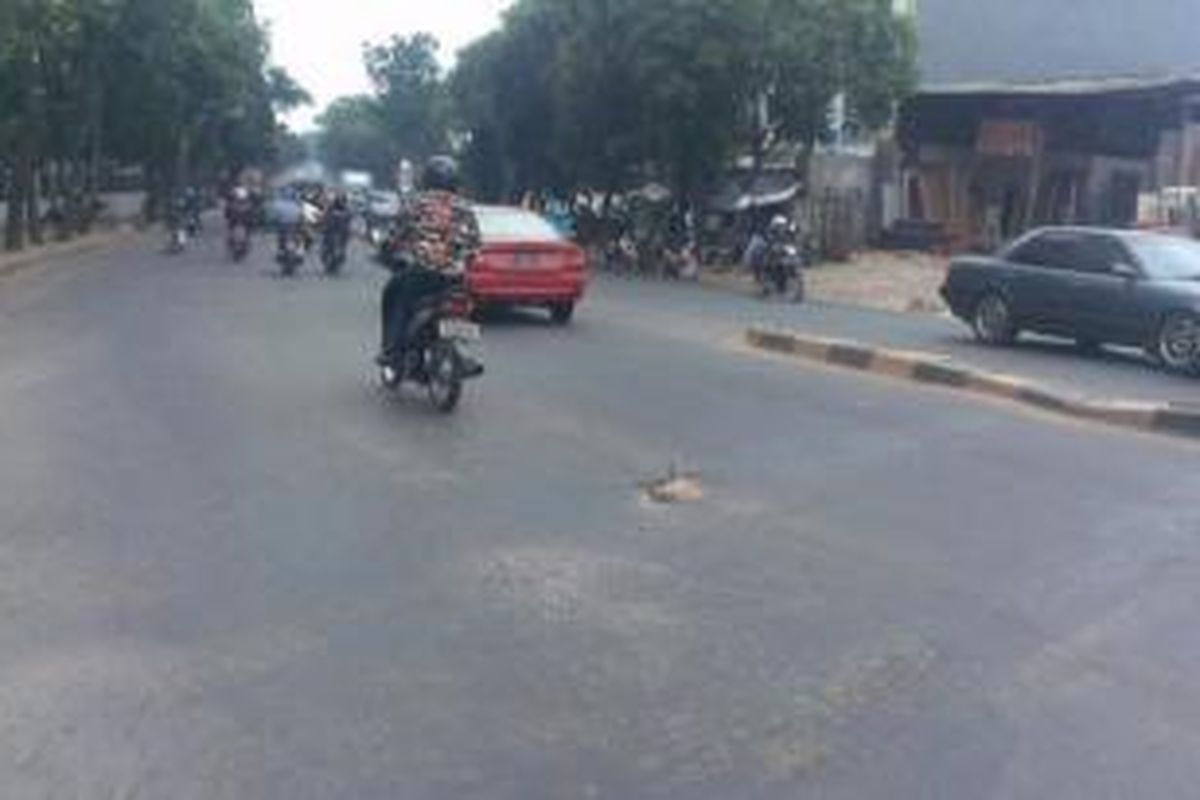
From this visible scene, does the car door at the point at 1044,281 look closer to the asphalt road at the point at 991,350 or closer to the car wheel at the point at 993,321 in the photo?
the car wheel at the point at 993,321

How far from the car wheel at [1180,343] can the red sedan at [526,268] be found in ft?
24.1

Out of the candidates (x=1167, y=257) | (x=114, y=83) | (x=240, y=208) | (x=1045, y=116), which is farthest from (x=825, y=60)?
(x=114, y=83)

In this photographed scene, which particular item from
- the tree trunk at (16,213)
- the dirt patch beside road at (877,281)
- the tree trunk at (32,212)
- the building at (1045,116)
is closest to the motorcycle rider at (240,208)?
the tree trunk at (16,213)

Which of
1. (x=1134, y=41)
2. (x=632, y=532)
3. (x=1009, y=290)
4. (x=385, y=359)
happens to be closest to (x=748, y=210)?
(x=1134, y=41)

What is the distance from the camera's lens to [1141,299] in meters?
23.2

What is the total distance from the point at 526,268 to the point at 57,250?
25.7 meters

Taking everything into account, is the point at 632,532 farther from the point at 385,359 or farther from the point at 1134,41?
the point at 1134,41

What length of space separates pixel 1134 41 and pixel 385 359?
43.3 meters

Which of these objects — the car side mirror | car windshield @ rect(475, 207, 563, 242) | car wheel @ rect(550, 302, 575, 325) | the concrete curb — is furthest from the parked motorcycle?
A: the concrete curb

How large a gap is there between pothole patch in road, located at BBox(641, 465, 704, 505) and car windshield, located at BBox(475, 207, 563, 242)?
13.9 metres

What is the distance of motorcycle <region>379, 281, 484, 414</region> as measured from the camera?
1559cm

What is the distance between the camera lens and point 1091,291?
24.0 metres

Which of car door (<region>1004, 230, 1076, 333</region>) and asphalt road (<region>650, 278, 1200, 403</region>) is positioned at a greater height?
car door (<region>1004, 230, 1076, 333</region>)

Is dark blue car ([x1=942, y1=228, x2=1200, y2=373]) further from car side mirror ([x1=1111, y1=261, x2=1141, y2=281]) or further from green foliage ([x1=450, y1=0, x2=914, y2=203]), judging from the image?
green foliage ([x1=450, y1=0, x2=914, y2=203])
